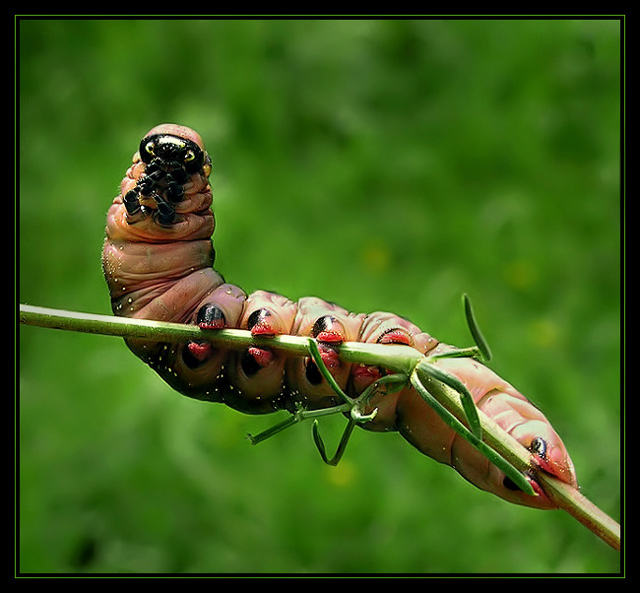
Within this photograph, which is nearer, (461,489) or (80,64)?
(461,489)

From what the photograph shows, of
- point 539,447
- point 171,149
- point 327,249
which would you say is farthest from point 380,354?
point 327,249

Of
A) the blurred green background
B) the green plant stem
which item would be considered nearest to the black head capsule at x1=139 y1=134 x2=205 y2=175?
the green plant stem

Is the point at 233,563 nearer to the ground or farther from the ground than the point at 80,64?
nearer to the ground

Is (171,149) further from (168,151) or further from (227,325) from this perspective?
(227,325)

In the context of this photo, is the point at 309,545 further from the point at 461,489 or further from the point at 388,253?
the point at 388,253

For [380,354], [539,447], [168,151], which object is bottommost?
[539,447]

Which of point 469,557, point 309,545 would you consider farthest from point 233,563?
point 469,557
